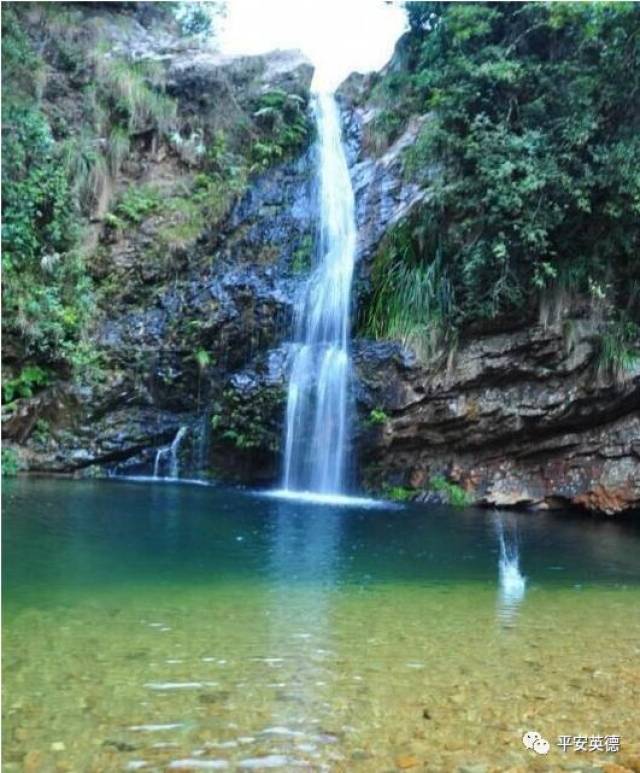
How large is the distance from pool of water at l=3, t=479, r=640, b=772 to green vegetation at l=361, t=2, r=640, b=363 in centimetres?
492

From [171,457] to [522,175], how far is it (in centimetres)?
766

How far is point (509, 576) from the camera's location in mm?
6117

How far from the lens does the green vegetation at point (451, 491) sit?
37.4 ft

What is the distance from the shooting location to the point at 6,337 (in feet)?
40.8

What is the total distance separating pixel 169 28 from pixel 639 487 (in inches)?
600

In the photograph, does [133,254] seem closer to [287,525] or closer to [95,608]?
[287,525]

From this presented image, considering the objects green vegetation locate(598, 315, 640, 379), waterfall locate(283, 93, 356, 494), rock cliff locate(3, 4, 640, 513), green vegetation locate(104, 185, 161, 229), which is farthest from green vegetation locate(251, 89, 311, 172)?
green vegetation locate(598, 315, 640, 379)

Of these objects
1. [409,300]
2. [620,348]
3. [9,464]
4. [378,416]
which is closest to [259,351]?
[378,416]

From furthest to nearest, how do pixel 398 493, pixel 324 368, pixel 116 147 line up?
pixel 116 147 < pixel 324 368 < pixel 398 493

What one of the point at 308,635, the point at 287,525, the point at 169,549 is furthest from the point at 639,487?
the point at 308,635

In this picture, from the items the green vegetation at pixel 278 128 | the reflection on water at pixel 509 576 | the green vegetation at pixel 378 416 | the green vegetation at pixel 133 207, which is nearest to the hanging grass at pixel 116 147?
the green vegetation at pixel 133 207

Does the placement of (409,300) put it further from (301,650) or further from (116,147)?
(301,650)

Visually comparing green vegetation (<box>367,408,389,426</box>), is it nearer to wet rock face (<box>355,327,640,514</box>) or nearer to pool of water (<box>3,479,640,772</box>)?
wet rock face (<box>355,327,640,514</box>)

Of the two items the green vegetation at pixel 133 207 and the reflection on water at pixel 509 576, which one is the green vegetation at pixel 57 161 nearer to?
the green vegetation at pixel 133 207
